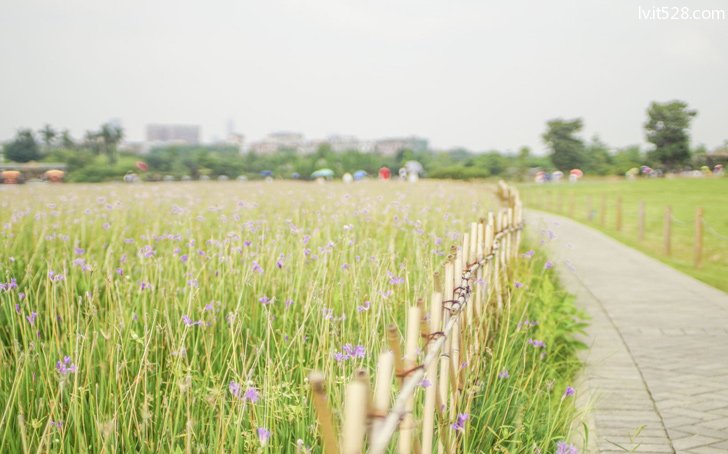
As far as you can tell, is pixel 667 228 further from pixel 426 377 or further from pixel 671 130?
pixel 671 130

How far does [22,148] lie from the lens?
2248 inches

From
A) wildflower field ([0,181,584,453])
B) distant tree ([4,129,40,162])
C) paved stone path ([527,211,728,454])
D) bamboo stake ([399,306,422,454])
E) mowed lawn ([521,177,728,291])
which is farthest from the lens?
distant tree ([4,129,40,162])

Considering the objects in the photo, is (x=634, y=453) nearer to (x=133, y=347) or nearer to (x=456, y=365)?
(x=456, y=365)

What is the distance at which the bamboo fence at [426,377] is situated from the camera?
4.51 ft

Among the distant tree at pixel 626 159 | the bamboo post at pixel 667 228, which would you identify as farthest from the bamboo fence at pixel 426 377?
the distant tree at pixel 626 159

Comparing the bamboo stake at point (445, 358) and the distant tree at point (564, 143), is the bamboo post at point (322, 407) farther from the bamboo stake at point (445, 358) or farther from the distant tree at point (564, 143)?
the distant tree at point (564, 143)

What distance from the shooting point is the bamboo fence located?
1.37 metres

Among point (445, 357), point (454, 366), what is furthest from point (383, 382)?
point (454, 366)

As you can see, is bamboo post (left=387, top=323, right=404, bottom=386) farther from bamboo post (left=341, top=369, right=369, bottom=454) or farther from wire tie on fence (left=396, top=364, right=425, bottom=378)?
bamboo post (left=341, top=369, right=369, bottom=454)

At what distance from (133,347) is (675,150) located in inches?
2624

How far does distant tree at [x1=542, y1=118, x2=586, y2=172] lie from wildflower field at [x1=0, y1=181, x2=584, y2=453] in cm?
8541

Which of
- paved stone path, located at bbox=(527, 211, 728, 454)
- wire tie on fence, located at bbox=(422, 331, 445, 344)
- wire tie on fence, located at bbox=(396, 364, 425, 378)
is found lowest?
paved stone path, located at bbox=(527, 211, 728, 454)

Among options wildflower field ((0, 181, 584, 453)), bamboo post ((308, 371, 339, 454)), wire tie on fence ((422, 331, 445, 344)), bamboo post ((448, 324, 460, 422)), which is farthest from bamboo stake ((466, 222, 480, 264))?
bamboo post ((308, 371, 339, 454))

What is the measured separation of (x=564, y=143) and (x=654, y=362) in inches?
3486
